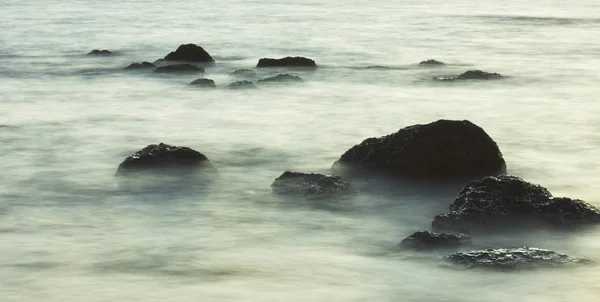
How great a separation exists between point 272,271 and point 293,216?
68.3 inches

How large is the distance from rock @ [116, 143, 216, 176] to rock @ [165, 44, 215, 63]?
12885mm

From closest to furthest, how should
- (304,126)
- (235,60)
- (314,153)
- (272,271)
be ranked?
(272,271), (314,153), (304,126), (235,60)

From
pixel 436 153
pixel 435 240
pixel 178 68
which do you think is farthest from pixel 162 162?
pixel 178 68

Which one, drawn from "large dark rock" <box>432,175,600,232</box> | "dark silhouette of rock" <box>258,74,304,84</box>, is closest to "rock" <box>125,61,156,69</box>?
"dark silhouette of rock" <box>258,74,304,84</box>

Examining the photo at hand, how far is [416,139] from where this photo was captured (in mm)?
10578

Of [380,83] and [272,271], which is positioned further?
[380,83]

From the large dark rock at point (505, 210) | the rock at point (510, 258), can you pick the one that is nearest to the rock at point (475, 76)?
the large dark rock at point (505, 210)

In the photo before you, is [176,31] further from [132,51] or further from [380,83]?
[380,83]

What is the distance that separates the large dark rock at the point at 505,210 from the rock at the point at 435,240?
1.28 feet

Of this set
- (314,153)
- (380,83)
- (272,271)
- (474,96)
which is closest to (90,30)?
(380,83)

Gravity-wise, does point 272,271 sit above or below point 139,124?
below

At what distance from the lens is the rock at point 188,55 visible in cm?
2448

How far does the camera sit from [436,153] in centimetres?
1069

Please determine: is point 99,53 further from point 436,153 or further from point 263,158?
point 436,153
